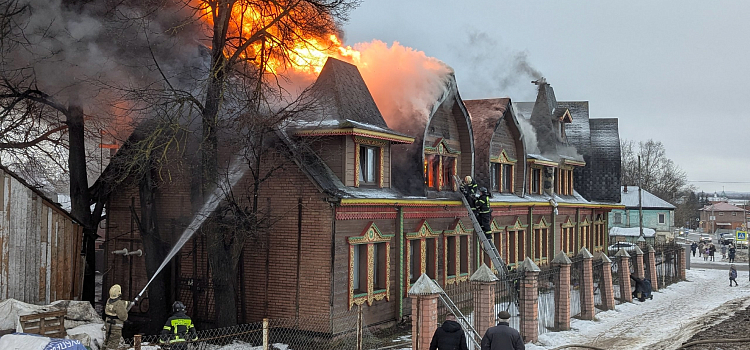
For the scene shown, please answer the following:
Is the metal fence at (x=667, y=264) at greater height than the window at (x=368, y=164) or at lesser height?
lesser

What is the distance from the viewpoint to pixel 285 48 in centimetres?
1502

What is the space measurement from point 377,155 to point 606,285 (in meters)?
9.47

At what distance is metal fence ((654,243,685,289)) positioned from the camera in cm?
2973

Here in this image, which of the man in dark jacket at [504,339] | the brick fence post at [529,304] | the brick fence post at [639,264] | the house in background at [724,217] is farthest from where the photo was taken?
the house in background at [724,217]

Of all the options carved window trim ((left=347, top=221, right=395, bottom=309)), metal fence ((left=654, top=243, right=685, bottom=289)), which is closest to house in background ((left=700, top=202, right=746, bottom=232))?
metal fence ((left=654, top=243, right=685, bottom=289))

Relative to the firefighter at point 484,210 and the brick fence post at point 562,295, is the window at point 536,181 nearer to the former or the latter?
the firefighter at point 484,210

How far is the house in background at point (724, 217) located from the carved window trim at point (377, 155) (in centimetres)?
12796

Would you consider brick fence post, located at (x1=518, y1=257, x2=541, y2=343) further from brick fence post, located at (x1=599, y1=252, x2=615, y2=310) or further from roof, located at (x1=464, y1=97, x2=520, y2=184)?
roof, located at (x1=464, y1=97, x2=520, y2=184)

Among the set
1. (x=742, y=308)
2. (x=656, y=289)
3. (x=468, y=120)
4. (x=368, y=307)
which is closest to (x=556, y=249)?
(x=656, y=289)

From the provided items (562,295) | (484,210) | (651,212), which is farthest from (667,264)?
(651,212)

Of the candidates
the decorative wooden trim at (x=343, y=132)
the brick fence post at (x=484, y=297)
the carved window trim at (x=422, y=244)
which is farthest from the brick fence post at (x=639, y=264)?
the decorative wooden trim at (x=343, y=132)

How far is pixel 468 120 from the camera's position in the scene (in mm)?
21625

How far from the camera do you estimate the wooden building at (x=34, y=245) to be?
1277cm

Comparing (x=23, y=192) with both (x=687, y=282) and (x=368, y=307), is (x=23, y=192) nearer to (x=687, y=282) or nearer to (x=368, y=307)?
(x=368, y=307)
